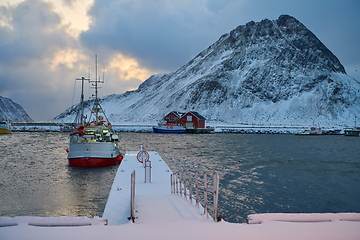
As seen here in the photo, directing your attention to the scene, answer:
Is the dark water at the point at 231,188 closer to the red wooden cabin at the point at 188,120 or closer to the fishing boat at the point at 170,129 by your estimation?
the fishing boat at the point at 170,129

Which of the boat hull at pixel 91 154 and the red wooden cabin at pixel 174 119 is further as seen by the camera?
the red wooden cabin at pixel 174 119

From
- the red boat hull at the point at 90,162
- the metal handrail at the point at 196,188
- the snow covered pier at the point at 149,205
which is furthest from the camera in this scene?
the red boat hull at the point at 90,162

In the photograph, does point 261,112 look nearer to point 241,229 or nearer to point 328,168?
point 328,168

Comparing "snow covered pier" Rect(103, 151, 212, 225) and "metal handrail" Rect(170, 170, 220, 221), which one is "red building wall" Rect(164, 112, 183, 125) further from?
"snow covered pier" Rect(103, 151, 212, 225)

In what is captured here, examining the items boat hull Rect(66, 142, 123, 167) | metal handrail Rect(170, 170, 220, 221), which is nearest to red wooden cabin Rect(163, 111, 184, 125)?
boat hull Rect(66, 142, 123, 167)

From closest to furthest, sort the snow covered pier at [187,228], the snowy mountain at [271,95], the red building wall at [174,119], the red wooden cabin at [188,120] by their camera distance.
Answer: the snow covered pier at [187,228], the red wooden cabin at [188,120], the red building wall at [174,119], the snowy mountain at [271,95]

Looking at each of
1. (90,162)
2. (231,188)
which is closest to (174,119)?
(90,162)

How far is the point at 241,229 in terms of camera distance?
6.03m

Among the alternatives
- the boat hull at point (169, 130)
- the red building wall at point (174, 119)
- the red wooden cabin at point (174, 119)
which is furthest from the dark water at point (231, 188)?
the red building wall at point (174, 119)

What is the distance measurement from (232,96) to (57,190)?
16084cm

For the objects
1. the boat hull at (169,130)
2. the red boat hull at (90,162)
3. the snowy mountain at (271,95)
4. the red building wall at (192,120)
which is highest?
the snowy mountain at (271,95)

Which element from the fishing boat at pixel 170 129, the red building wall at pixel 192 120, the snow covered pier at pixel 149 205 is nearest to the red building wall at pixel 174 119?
the red building wall at pixel 192 120

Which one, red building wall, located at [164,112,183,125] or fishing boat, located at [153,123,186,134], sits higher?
red building wall, located at [164,112,183,125]

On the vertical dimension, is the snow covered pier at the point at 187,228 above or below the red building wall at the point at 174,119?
below
